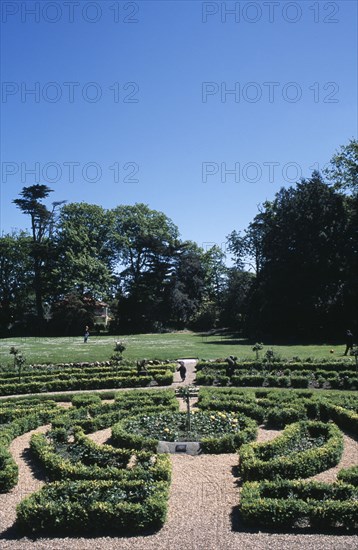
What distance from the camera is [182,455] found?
14.5m

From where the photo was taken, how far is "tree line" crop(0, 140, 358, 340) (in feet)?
168

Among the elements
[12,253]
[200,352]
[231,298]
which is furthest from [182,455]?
[12,253]

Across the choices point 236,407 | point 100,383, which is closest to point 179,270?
point 100,383

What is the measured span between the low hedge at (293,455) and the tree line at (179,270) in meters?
36.0

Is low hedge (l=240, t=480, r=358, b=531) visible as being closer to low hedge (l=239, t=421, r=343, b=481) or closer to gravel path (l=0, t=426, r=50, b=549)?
low hedge (l=239, t=421, r=343, b=481)

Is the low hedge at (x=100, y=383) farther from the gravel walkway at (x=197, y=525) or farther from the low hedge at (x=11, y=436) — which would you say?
the gravel walkway at (x=197, y=525)

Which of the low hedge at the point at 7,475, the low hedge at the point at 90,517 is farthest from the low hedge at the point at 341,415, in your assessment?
the low hedge at the point at 7,475

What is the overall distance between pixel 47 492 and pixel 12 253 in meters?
66.7

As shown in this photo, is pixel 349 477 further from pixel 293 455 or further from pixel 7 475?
pixel 7 475

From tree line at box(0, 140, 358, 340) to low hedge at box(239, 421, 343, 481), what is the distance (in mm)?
35954

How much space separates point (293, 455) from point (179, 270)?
58652 mm

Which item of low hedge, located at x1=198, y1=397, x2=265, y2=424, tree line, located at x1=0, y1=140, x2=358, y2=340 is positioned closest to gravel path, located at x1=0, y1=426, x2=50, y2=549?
low hedge, located at x1=198, y1=397, x2=265, y2=424

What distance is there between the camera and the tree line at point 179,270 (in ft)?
168

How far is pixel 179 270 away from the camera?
234 ft
